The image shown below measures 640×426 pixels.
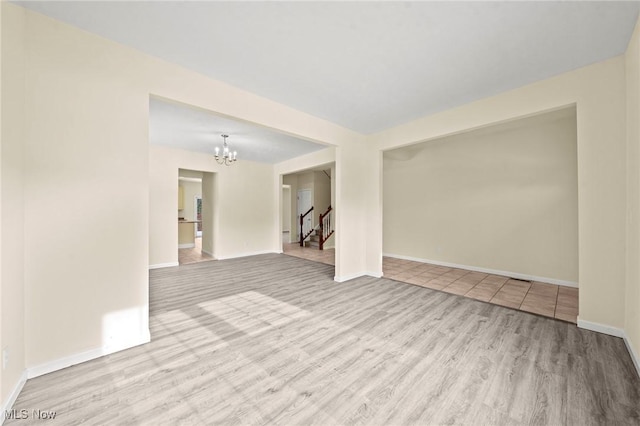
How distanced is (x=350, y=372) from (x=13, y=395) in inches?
89.7

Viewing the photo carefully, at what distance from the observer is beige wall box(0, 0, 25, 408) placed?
4.99 feet

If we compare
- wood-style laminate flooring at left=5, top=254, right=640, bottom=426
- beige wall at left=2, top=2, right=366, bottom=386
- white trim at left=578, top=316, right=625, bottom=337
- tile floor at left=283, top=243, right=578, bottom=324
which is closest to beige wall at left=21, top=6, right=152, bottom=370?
Result: beige wall at left=2, top=2, right=366, bottom=386

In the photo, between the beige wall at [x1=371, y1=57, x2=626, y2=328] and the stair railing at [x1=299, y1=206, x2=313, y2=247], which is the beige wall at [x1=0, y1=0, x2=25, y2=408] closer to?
the beige wall at [x1=371, y1=57, x2=626, y2=328]

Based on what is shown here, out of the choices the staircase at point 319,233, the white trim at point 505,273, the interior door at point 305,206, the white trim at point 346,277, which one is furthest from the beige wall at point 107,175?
the interior door at point 305,206

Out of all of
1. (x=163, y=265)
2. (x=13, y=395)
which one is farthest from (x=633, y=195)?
(x=163, y=265)

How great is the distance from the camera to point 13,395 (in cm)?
158

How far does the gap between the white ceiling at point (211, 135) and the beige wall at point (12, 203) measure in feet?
4.45

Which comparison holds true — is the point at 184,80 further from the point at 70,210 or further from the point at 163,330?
the point at 163,330

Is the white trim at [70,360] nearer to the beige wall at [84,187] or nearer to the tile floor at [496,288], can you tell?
the beige wall at [84,187]

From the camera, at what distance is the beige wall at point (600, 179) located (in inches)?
94.3

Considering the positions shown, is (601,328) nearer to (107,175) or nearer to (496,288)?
(496,288)

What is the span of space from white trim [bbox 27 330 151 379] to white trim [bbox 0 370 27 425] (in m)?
0.06

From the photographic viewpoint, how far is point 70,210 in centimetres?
199

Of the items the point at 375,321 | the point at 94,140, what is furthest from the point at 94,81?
the point at 375,321
